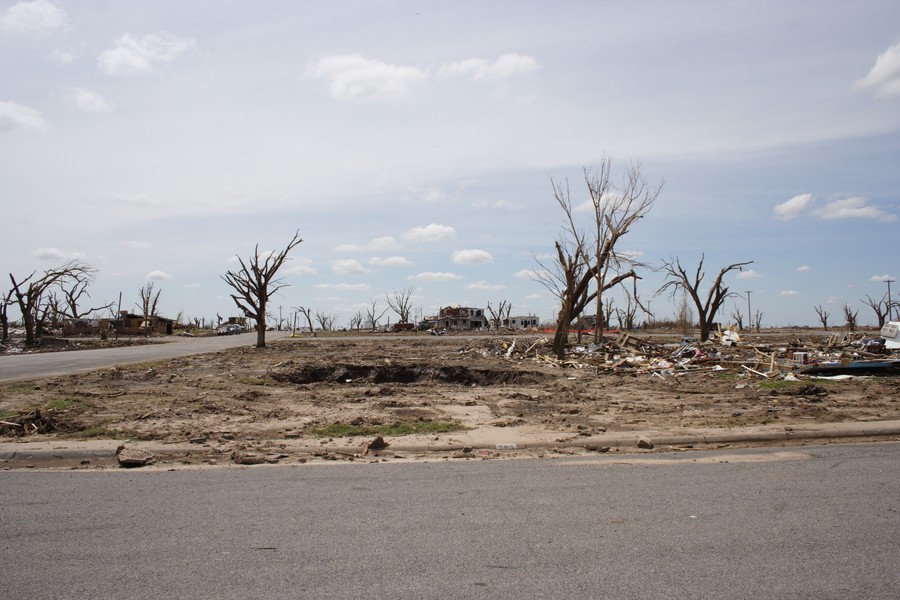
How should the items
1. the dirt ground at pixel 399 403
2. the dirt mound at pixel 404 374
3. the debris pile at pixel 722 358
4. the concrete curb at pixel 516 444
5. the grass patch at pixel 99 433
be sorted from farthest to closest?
1. the dirt mound at pixel 404 374
2. the debris pile at pixel 722 358
3. the dirt ground at pixel 399 403
4. the grass patch at pixel 99 433
5. the concrete curb at pixel 516 444

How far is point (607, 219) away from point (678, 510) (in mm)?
22840

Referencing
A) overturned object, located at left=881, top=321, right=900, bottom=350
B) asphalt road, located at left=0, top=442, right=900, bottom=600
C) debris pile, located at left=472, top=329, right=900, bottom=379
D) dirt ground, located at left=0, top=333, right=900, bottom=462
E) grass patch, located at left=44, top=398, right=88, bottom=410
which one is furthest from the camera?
overturned object, located at left=881, top=321, right=900, bottom=350

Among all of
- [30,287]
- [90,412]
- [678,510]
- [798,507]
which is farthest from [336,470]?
[30,287]

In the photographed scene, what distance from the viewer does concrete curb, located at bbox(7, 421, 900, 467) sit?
28.4 ft

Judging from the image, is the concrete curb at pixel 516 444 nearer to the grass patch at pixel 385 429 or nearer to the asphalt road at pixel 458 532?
the grass patch at pixel 385 429

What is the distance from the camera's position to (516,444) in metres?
9.30

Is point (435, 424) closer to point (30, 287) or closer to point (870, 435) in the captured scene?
point (870, 435)

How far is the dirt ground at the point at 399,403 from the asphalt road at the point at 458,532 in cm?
227

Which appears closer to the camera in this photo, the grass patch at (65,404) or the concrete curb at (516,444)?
the concrete curb at (516,444)

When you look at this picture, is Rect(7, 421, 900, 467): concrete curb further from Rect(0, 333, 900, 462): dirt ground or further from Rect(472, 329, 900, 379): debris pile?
Rect(472, 329, 900, 379): debris pile

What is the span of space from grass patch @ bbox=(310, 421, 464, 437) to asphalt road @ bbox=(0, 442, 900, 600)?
2291 millimetres

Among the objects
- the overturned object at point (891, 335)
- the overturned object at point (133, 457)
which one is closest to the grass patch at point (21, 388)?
the overturned object at point (133, 457)

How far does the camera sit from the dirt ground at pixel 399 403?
10.2m

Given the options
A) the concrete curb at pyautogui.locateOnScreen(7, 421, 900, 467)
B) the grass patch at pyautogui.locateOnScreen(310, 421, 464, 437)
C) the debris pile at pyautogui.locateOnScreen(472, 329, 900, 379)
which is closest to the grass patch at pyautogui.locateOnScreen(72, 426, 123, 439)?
the concrete curb at pyautogui.locateOnScreen(7, 421, 900, 467)
